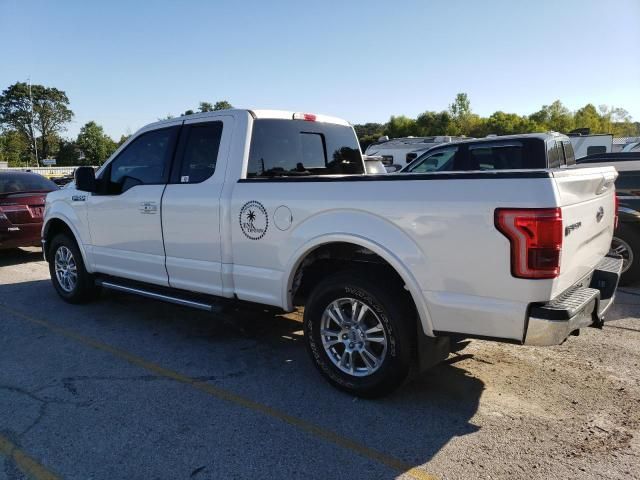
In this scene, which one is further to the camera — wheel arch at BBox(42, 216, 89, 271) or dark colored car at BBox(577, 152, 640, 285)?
dark colored car at BBox(577, 152, 640, 285)

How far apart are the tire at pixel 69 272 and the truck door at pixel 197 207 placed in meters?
1.81

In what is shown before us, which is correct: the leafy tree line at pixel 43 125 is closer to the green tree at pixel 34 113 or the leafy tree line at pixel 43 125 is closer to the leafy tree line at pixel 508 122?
the green tree at pixel 34 113

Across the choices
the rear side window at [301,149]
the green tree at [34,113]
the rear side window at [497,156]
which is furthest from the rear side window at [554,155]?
the green tree at [34,113]

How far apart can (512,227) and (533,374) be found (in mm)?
1786

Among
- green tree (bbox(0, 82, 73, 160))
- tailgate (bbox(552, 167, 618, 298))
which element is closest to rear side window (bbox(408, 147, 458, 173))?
tailgate (bbox(552, 167, 618, 298))

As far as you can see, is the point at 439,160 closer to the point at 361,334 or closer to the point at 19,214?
the point at 361,334

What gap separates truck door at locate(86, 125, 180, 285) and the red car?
3906mm

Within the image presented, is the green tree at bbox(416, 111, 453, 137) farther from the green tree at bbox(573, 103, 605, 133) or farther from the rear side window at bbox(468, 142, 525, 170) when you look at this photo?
the rear side window at bbox(468, 142, 525, 170)

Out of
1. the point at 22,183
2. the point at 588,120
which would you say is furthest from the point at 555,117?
the point at 22,183

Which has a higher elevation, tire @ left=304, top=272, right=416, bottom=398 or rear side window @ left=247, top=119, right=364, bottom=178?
rear side window @ left=247, top=119, right=364, bottom=178

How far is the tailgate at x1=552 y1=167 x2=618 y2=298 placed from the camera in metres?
2.95

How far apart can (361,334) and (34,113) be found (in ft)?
383

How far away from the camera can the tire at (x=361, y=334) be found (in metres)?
3.42

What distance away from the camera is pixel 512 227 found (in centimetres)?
285
